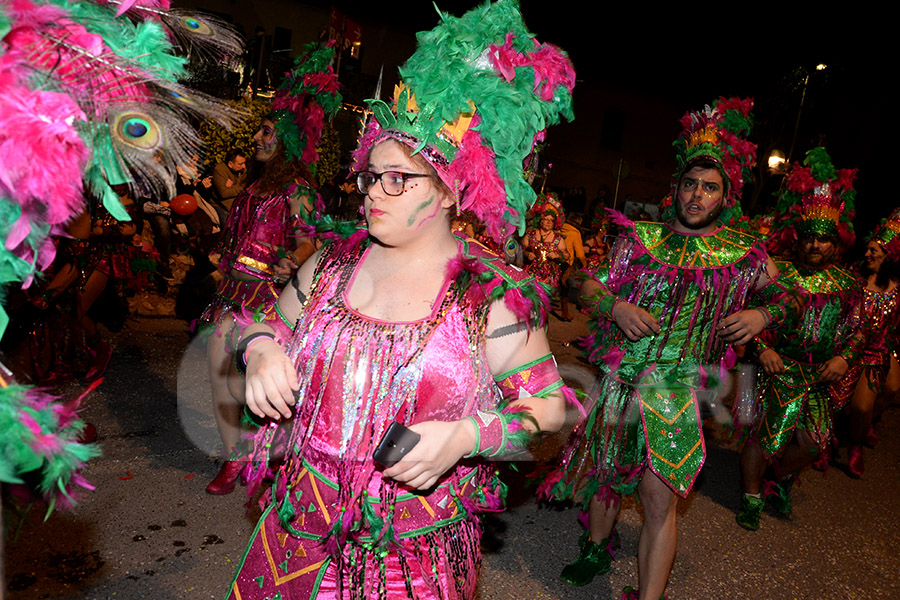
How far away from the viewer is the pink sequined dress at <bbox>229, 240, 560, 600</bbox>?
1.97 metres

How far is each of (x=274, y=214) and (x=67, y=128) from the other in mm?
3347

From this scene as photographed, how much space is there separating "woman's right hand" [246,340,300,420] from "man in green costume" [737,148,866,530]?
4.44 metres

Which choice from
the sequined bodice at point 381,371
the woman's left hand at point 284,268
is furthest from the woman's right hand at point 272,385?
the woman's left hand at point 284,268

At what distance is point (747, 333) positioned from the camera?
3645mm

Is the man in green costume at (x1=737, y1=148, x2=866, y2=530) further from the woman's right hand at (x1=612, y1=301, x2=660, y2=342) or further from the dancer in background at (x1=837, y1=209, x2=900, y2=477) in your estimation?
the woman's right hand at (x1=612, y1=301, x2=660, y2=342)

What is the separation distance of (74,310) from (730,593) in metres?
5.30

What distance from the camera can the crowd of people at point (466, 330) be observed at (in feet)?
6.53

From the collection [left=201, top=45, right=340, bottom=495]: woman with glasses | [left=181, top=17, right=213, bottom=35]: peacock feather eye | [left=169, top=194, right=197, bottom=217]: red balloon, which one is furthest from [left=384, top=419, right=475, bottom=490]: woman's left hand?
[left=169, top=194, right=197, bottom=217]: red balloon

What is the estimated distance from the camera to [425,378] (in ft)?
6.50

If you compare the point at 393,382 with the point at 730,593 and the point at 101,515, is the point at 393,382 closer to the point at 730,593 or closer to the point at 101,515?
the point at 101,515

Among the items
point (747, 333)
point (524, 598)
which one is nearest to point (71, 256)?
point (524, 598)

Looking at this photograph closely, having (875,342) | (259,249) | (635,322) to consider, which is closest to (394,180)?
(635,322)

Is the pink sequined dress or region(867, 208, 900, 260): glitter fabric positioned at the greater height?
region(867, 208, 900, 260): glitter fabric

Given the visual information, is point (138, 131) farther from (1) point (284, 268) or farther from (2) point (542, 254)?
(2) point (542, 254)
